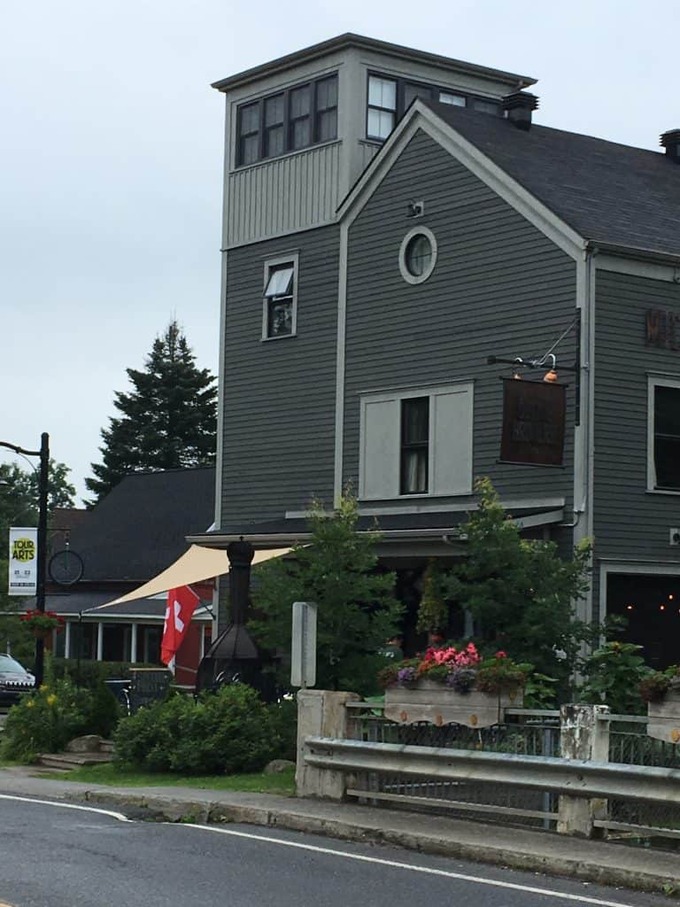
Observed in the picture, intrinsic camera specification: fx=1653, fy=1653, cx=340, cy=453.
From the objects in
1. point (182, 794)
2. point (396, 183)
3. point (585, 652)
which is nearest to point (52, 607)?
point (396, 183)

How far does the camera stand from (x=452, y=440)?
1068 inches

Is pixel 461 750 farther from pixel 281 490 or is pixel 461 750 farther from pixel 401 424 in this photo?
pixel 281 490

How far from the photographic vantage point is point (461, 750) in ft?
47.7

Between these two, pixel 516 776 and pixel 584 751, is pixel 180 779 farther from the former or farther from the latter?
pixel 584 751

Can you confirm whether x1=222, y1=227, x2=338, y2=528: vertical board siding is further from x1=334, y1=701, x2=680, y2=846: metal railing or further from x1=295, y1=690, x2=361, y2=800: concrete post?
x1=334, y1=701, x2=680, y2=846: metal railing

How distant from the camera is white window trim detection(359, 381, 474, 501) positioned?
2692cm

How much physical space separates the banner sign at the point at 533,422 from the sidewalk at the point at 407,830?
826 cm

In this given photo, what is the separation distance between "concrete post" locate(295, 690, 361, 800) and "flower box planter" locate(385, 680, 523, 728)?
72 cm

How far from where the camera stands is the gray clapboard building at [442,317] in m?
25.2

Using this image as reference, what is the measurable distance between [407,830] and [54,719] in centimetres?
1008

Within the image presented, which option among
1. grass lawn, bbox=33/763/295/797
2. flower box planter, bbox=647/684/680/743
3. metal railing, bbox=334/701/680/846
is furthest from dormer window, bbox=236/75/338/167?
flower box planter, bbox=647/684/680/743

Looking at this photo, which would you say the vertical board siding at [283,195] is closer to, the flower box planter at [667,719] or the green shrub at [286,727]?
the green shrub at [286,727]

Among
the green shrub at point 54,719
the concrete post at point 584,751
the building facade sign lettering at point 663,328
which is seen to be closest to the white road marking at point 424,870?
the concrete post at point 584,751

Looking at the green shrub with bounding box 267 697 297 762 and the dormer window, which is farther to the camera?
the dormer window
